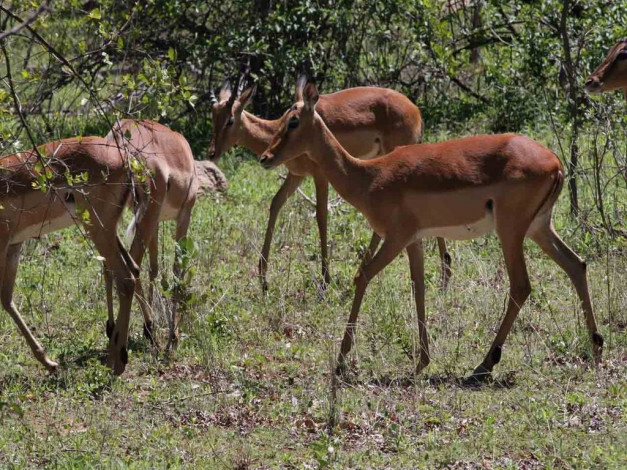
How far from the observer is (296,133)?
753 centimetres

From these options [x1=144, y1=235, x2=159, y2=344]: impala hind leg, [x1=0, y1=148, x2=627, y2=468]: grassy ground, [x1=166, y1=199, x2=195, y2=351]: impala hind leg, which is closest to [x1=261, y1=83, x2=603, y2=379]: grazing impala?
[x1=0, y1=148, x2=627, y2=468]: grassy ground

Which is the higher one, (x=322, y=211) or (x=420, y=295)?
(x=322, y=211)

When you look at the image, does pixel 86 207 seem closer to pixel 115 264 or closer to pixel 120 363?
pixel 115 264

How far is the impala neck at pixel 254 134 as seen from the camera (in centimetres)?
965

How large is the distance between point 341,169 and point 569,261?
1.56 m

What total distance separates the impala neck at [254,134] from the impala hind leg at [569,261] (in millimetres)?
3293

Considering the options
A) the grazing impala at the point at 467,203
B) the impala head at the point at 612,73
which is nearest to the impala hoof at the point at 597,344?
the grazing impala at the point at 467,203

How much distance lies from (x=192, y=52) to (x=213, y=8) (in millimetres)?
772

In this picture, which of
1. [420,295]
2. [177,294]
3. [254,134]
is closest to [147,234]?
[177,294]

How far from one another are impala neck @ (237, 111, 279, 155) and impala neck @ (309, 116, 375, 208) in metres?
2.22

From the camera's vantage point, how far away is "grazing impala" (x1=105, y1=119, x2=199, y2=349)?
7.18 metres

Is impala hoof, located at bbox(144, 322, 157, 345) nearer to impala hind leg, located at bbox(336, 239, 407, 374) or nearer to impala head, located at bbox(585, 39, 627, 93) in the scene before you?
impala hind leg, located at bbox(336, 239, 407, 374)

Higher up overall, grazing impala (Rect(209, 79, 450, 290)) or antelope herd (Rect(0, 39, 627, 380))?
grazing impala (Rect(209, 79, 450, 290))

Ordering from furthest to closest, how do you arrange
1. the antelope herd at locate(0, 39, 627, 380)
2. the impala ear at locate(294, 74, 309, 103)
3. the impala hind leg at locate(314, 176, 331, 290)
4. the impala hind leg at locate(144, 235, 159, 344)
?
1. the impala hind leg at locate(314, 176, 331, 290)
2. the impala ear at locate(294, 74, 309, 103)
3. the impala hind leg at locate(144, 235, 159, 344)
4. the antelope herd at locate(0, 39, 627, 380)
